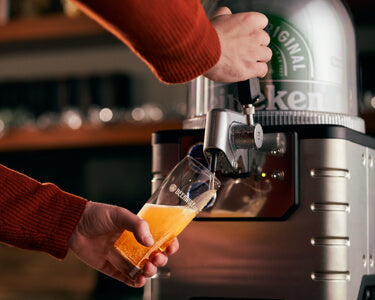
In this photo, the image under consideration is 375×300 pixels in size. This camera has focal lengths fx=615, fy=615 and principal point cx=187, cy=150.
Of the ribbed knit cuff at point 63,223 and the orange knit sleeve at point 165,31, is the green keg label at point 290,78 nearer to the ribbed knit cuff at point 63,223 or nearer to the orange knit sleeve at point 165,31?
the orange knit sleeve at point 165,31

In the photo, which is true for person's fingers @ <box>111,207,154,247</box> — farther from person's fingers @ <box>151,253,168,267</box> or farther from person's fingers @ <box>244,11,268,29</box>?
person's fingers @ <box>244,11,268,29</box>

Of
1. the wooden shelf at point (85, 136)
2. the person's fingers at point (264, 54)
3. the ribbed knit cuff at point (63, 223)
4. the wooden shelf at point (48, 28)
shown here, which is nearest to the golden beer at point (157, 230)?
the ribbed knit cuff at point (63, 223)

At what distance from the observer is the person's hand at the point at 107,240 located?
816mm

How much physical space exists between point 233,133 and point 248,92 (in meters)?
0.07

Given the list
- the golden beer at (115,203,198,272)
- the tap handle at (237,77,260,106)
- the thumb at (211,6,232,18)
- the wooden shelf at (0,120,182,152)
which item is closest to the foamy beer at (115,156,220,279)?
the golden beer at (115,203,198,272)

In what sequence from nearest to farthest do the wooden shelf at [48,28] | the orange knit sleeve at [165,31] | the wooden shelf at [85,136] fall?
1. the orange knit sleeve at [165,31]
2. the wooden shelf at [85,136]
3. the wooden shelf at [48,28]

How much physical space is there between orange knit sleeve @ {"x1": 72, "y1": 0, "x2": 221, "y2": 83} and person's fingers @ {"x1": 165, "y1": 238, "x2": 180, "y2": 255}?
0.24 meters

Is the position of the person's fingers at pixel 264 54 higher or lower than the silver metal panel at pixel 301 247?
higher

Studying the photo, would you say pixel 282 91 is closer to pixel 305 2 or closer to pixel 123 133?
pixel 305 2

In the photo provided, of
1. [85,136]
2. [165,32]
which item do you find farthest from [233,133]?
[85,136]

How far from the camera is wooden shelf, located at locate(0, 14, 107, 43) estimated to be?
2.34 meters

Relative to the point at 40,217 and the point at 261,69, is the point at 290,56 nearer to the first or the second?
the point at 261,69

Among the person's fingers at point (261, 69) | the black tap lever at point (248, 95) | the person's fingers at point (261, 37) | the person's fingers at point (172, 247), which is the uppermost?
the person's fingers at point (261, 37)

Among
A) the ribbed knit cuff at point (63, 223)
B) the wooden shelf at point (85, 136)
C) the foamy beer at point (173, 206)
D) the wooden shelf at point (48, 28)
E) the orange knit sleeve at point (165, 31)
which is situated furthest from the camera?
the wooden shelf at point (48, 28)
